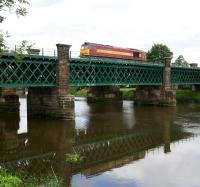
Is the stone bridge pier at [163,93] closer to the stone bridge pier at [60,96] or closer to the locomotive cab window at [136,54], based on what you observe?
the locomotive cab window at [136,54]

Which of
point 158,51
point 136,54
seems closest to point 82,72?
point 136,54

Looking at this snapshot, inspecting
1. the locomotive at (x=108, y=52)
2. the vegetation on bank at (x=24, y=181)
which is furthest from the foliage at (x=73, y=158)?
the locomotive at (x=108, y=52)

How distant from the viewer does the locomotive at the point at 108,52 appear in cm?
5866

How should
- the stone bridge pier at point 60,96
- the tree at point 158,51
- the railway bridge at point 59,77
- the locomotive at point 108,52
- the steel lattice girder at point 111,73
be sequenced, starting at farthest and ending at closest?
the tree at point 158,51
the locomotive at point 108,52
the steel lattice girder at point 111,73
the stone bridge pier at point 60,96
the railway bridge at point 59,77

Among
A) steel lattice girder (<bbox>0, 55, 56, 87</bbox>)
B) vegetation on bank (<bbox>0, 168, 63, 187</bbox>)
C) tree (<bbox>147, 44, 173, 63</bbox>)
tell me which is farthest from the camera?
tree (<bbox>147, 44, 173, 63</bbox>)

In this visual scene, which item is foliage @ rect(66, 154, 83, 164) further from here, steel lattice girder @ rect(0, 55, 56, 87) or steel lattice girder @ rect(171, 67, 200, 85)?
steel lattice girder @ rect(171, 67, 200, 85)

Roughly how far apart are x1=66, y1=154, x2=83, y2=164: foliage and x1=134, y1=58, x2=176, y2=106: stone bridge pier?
44.4 m

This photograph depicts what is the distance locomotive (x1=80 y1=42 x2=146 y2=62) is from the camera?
5866cm

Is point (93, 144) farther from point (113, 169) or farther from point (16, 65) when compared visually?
point (16, 65)

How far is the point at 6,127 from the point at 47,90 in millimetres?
8439

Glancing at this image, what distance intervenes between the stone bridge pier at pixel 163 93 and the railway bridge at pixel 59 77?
0.69 feet

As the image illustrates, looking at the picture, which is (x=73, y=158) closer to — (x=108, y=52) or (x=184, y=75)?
(x=108, y=52)

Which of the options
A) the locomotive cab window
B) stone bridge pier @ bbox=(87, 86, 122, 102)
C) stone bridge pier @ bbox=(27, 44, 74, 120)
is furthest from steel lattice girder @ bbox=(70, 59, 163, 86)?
stone bridge pier @ bbox=(87, 86, 122, 102)

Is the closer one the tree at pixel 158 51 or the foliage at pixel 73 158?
the foliage at pixel 73 158
